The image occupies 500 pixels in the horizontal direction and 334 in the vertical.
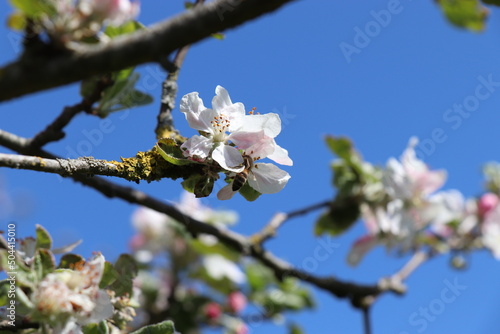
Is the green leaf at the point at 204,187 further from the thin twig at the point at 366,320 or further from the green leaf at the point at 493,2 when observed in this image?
the thin twig at the point at 366,320

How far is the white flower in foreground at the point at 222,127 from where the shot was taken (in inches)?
43.0

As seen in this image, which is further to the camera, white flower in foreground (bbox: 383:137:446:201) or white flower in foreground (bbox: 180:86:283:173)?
white flower in foreground (bbox: 383:137:446:201)

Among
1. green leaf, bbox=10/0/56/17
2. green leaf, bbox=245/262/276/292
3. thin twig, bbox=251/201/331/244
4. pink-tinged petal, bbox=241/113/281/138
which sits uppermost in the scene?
green leaf, bbox=245/262/276/292

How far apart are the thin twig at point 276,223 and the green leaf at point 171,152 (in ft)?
3.14

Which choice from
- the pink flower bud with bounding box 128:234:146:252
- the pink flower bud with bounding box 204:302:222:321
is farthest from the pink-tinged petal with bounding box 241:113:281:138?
the pink flower bud with bounding box 128:234:146:252

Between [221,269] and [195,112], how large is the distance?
197 cm

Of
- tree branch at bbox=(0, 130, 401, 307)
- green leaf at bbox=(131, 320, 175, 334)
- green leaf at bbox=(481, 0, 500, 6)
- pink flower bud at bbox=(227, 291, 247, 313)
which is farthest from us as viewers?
pink flower bud at bbox=(227, 291, 247, 313)

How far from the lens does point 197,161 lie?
1.11 m

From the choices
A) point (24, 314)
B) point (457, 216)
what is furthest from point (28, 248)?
point (457, 216)

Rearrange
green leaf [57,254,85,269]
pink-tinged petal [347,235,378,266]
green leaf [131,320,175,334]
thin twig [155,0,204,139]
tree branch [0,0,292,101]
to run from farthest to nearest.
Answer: pink-tinged petal [347,235,378,266]
thin twig [155,0,204,139]
green leaf [57,254,85,269]
green leaf [131,320,175,334]
tree branch [0,0,292,101]

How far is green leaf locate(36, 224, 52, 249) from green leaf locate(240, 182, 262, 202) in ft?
1.49

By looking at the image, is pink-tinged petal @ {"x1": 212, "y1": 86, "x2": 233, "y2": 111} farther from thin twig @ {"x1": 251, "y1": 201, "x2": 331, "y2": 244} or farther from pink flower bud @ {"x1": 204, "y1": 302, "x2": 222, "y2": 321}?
pink flower bud @ {"x1": 204, "y1": 302, "x2": 222, "y2": 321}

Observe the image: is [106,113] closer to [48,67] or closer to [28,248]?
[28,248]

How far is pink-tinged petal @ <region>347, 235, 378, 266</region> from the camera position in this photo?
2.61 meters
